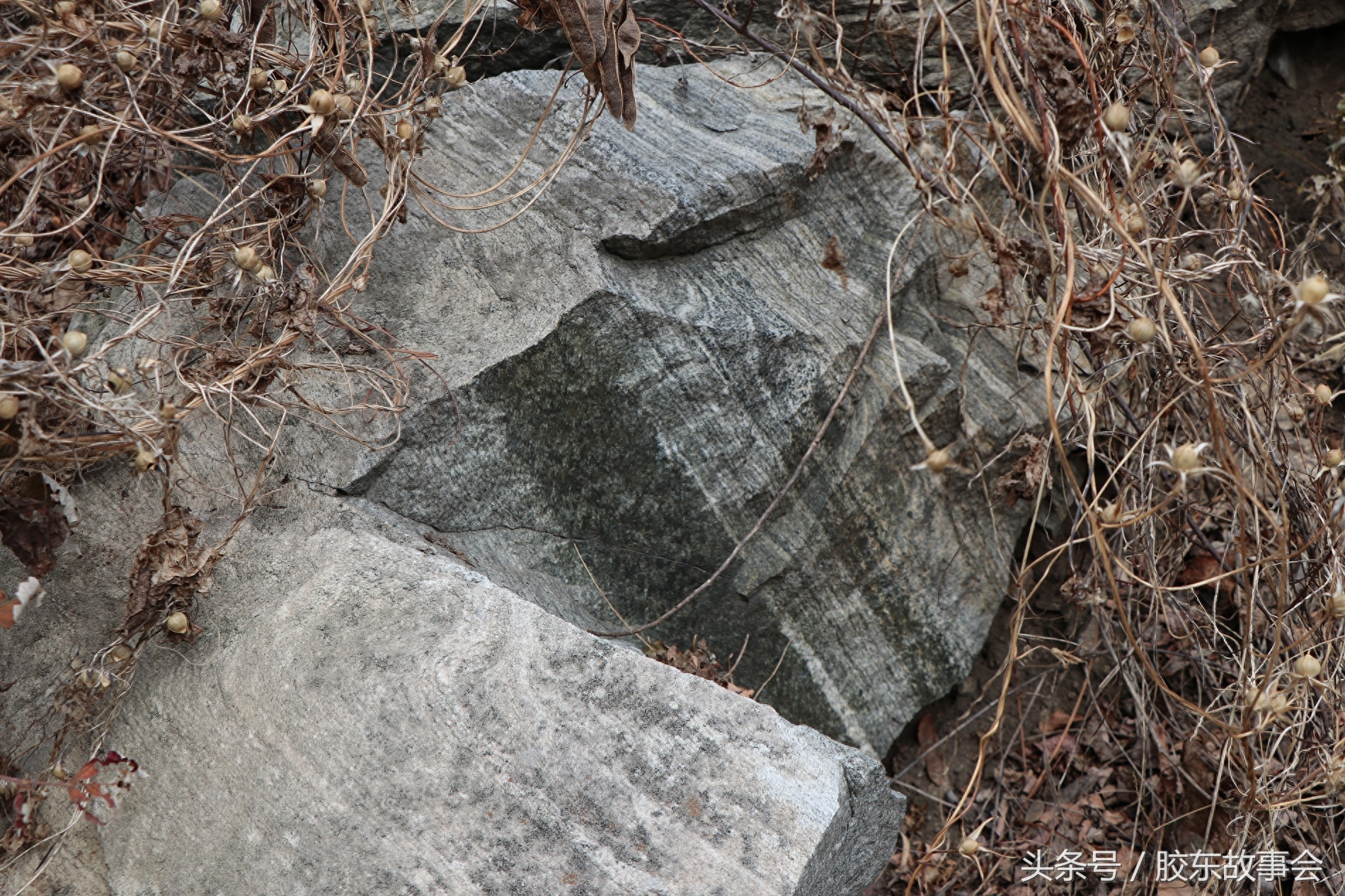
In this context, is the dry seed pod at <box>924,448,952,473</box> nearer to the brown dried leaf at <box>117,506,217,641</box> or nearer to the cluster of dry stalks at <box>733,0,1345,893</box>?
the cluster of dry stalks at <box>733,0,1345,893</box>

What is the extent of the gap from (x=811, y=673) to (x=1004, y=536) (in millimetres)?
782

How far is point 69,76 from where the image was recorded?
1.58 metres

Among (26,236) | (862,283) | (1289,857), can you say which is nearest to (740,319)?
(862,283)

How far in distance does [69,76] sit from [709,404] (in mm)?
1427

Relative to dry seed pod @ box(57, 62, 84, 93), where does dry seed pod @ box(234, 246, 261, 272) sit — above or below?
below

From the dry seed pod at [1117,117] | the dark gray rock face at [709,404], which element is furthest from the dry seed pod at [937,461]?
the dark gray rock face at [709,404]

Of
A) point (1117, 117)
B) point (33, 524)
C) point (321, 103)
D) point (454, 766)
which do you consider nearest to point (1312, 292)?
point (1117, 117)

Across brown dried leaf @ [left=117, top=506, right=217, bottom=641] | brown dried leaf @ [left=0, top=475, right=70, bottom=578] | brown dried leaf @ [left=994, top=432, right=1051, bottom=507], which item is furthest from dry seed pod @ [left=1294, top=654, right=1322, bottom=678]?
brown dried leaf @ [left=0, top=475, right=70, bottom=578]

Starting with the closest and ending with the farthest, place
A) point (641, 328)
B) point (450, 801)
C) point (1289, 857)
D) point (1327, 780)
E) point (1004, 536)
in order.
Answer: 1. point (450, 801)
2. point (1327, 780)
3. point (641, 328)
4. point (1289, 857)
5. point (1004, 536)

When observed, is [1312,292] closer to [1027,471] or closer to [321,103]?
[1027,471]

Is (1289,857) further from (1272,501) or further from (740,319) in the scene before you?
(740,319)

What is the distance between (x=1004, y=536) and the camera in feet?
8.91

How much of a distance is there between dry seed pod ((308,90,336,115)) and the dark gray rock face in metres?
0.44

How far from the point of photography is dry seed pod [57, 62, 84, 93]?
5.14 feet
